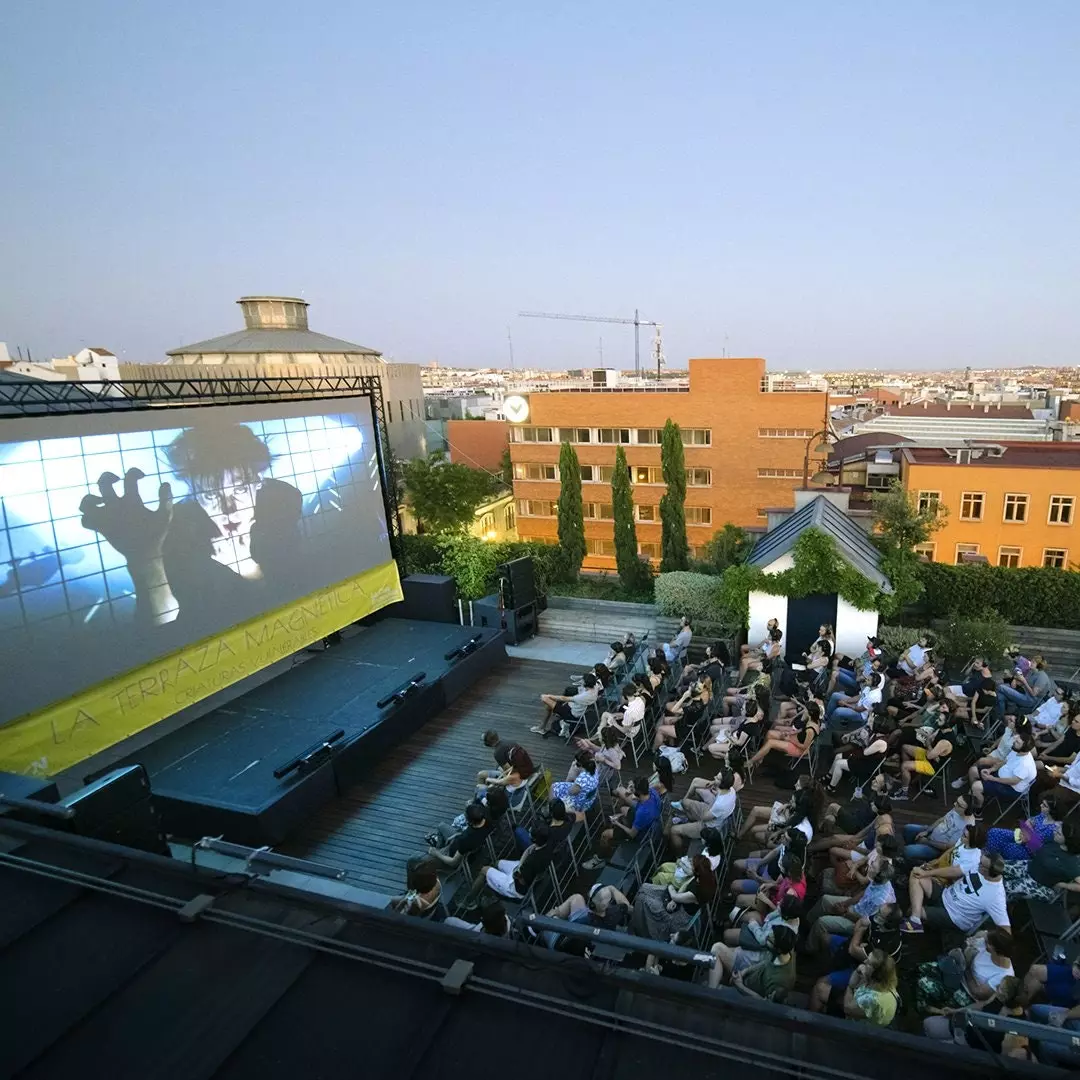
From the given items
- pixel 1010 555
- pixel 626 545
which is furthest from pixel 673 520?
pixel 1010 555

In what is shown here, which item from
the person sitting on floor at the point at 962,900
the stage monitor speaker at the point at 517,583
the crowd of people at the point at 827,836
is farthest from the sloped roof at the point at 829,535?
the person sitting on floor at the point at 962,900

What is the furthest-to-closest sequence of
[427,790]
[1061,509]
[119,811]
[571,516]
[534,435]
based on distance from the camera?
1. [534,435]
2. [1061,509]
3. [571,516]
4. [427,790]
5. [119,811]

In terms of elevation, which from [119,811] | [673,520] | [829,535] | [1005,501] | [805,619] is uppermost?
[829,535]

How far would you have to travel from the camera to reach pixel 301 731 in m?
9.65

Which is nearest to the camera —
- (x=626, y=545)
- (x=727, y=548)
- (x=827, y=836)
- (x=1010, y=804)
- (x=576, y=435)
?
(x=827, y=836)

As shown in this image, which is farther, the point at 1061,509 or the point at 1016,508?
the point at 1016,508

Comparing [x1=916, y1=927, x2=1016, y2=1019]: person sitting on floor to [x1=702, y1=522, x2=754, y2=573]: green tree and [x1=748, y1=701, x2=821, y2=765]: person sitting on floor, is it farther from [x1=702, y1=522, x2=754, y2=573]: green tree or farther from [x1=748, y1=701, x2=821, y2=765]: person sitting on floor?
[x1=702, y1=522, x2=754, y2=573]: green tree

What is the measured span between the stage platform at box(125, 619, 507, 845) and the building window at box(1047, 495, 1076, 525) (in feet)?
66.7

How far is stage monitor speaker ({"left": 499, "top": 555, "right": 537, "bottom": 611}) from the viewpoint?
43.9 ft

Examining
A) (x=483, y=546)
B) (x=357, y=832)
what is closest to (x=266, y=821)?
(x=357, y=832)

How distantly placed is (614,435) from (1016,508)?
17.1 metres

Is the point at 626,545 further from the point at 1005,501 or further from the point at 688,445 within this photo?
the point at 688,445

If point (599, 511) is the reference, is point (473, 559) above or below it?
above

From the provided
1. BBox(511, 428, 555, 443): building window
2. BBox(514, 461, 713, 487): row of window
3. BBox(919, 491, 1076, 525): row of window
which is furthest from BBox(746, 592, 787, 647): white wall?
BBox(511, 428, 555, 443): building window
